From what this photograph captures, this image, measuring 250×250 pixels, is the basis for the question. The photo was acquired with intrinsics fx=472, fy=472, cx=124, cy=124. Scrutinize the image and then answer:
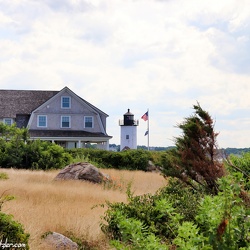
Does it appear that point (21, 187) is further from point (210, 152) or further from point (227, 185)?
point (227, 185)

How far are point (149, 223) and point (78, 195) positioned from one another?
14.2ft

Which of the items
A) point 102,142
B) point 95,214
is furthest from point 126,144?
point 95,214

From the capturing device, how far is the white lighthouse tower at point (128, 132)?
46.2 m

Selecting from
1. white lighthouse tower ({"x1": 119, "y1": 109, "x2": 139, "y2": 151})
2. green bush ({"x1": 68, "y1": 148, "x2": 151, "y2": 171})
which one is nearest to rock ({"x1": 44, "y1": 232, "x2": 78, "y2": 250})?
green bush ({"x1": 68, "y1": 148, "x2": 151, "y2": 171})

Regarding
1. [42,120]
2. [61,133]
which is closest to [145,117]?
[61,133]

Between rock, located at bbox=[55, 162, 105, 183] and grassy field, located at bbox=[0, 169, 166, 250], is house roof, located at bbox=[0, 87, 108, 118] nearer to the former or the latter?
rock, located at bbox=[55, 162, 105, 183]

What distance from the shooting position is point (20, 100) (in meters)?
41.8

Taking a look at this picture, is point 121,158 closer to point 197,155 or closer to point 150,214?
point 197,155

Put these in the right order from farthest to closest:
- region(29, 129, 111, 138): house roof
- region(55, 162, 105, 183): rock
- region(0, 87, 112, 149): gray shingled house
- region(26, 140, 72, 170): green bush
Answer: region(0, 87, 112, 149): gray shingled house → region(29, 129, 111, 138): house roof → region(26, 140, 72, 170): green bush → region(55, 162, 105, 183): rock

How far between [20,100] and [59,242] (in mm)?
36099

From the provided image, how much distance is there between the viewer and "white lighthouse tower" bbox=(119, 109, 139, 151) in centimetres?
4619

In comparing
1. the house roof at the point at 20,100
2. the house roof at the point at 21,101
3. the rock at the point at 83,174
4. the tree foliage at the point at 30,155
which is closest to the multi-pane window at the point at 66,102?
the house roof at the point at 21,101

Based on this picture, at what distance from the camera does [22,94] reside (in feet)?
140

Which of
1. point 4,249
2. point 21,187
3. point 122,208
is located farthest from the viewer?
point 21,187
